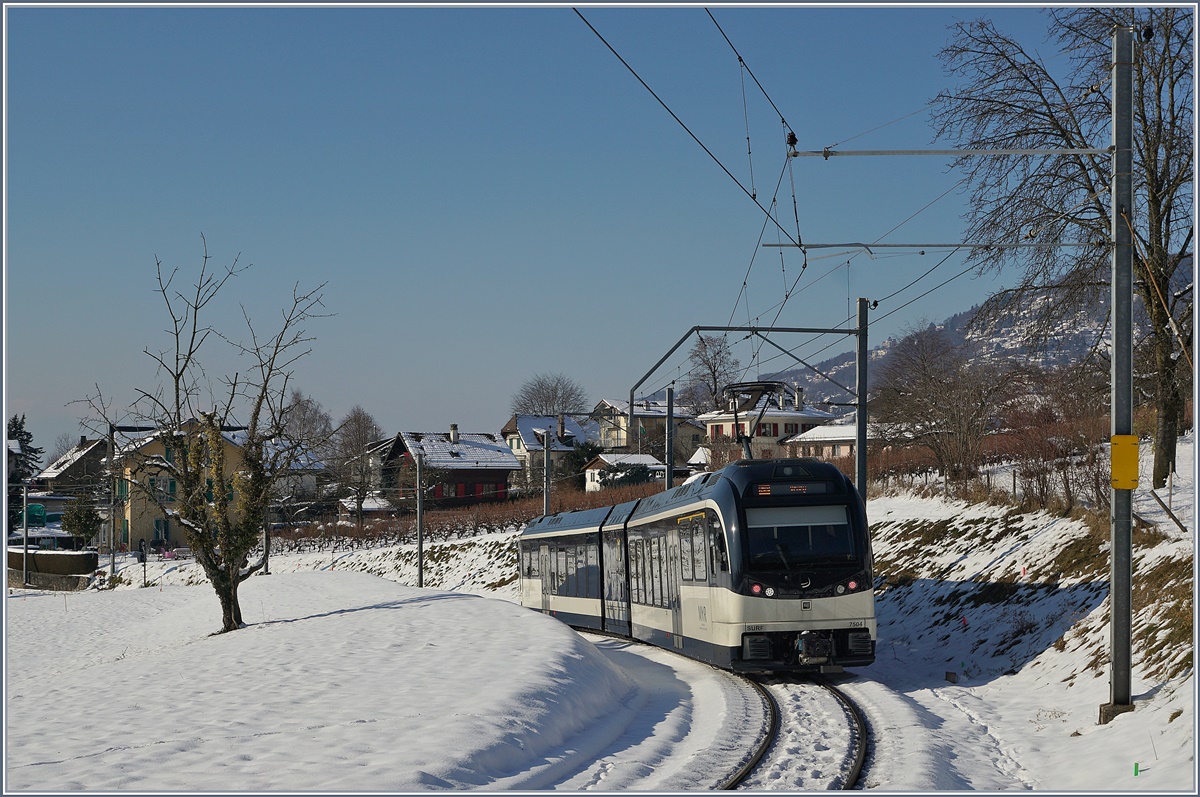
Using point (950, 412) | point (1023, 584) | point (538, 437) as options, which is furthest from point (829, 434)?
point (1023, 584)

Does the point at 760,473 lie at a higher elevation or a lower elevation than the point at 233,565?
higher

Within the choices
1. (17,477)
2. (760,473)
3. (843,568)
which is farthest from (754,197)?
(17,477)

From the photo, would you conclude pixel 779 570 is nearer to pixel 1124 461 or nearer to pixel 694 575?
pixel 694 575

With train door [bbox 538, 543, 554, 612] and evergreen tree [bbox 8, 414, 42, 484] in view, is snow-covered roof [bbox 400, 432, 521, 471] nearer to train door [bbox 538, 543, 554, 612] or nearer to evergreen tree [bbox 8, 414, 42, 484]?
evergreen tree [bbox 8, 414, 42, 484]

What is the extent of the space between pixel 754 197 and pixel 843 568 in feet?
19.0

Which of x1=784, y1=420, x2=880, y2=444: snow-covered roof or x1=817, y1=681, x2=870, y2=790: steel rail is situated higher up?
x1=784, y1=420, x2=880, y2=444: snow-covered roof

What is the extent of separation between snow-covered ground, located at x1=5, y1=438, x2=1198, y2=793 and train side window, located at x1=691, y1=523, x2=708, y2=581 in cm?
171

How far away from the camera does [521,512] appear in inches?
2406

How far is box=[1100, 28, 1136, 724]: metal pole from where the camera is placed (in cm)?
1188

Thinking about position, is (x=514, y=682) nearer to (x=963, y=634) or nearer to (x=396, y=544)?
(x=963, y=634)

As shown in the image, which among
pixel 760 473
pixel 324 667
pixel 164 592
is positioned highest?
pixel 760 473

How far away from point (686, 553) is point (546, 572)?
12478mm

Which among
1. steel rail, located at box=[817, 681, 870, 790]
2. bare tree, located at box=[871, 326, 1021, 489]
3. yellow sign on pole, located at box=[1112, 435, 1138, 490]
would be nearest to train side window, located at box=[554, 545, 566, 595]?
bare tree, located at box=[871, 326, 1021, 489]

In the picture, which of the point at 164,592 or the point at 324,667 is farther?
the point at 164,592
